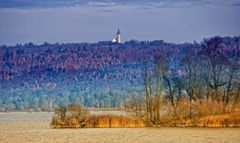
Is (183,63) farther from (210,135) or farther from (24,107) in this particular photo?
(24,107)

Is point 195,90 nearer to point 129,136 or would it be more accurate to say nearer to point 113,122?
point 113,122

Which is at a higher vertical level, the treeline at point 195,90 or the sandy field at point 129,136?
the treeline at point 195,90

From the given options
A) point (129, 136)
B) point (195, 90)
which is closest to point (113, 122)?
point (129, 136)

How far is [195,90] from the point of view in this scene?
→ 72.8 m

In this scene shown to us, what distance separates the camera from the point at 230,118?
67.1m

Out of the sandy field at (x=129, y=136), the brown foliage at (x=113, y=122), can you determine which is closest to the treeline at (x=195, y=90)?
the brown foliage at (x=113, y=122)

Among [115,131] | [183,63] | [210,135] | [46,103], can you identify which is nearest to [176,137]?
[210,135]

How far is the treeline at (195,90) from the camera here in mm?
68188

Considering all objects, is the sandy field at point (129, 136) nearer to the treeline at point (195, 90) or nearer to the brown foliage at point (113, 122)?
the brown foliage at point (113, 122)

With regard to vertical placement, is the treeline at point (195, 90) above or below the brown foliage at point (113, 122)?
above

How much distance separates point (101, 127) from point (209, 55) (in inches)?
544

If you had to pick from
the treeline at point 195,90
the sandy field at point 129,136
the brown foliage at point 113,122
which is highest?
the treeline at point 195,90

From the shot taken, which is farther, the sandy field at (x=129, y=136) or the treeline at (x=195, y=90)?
the treeline at (x=195, y=90)

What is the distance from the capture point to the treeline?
224 feet
